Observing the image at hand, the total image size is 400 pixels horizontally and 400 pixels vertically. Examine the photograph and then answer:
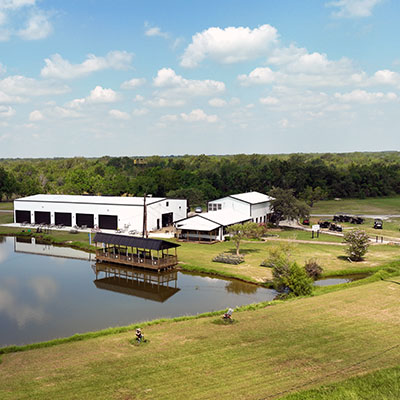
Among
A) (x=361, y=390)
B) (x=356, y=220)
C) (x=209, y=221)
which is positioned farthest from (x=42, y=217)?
(x=361, y=390)

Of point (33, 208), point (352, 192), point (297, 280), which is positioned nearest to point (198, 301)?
point (297, 280)

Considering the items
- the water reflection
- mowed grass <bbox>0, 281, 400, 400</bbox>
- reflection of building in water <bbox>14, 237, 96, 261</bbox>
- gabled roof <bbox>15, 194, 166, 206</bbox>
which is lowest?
the water reflection

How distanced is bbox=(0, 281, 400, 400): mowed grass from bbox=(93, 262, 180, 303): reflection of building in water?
23.8 ft

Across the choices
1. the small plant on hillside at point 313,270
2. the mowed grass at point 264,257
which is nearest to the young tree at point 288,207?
the mowed grass at point 264,257

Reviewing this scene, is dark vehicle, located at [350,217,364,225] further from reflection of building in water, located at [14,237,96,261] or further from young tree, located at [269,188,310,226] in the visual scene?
reflection of building in water, located at [14,237,96,261]

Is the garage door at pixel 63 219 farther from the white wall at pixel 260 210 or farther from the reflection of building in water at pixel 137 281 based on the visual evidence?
the white wall at pixel 260 210

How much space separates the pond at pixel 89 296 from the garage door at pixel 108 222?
1421 cm

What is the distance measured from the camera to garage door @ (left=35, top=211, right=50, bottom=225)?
2288 inches

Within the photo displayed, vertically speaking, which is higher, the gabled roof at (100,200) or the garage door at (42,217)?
the gabled roof at (100,200)

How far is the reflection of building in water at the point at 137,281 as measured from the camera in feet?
97.1

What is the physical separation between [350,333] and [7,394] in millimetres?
15166

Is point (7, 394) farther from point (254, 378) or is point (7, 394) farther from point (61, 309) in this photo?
point (61, 309)

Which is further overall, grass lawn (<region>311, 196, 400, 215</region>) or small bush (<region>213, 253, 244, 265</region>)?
grass lawn (<region>311, 196, 400, 215</region>)

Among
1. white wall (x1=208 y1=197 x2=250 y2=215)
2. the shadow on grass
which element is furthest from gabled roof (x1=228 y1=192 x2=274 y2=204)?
the shadow on grass
